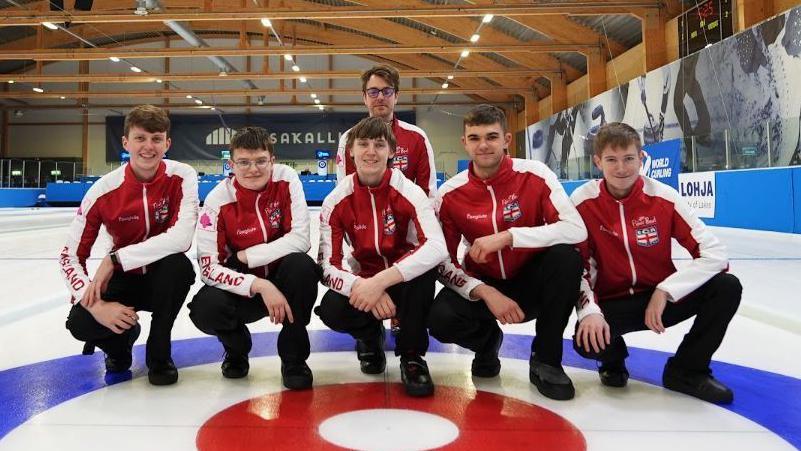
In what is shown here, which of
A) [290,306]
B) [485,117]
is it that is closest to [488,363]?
[290,306]

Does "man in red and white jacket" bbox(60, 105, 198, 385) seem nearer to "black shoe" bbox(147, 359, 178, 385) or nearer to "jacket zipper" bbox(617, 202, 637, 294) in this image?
"black shoe" bbox(147, 359, 178, 385)

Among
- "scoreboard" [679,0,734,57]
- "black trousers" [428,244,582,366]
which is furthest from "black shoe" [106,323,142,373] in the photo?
"scoreboard" [679,0,734,57]

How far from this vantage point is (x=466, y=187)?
2141mm

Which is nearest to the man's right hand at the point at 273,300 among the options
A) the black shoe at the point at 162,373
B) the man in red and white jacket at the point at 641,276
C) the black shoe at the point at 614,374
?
the black shoe at the point at 162,373

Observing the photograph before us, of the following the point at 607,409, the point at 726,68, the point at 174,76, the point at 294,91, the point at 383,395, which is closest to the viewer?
the point at 607,409

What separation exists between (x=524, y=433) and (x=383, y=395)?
503mm

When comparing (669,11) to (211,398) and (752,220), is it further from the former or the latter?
(211,398)

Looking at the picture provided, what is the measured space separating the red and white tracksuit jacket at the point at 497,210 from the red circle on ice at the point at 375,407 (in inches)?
16.4

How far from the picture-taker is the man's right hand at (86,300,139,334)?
1.88 m

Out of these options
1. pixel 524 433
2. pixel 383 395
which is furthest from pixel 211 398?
pixel 524 433

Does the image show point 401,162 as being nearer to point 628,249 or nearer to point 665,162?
point 628,249

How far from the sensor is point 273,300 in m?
1.90

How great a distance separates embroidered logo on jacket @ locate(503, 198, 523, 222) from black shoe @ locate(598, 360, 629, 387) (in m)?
0.59

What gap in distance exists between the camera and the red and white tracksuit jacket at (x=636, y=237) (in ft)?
6.38
